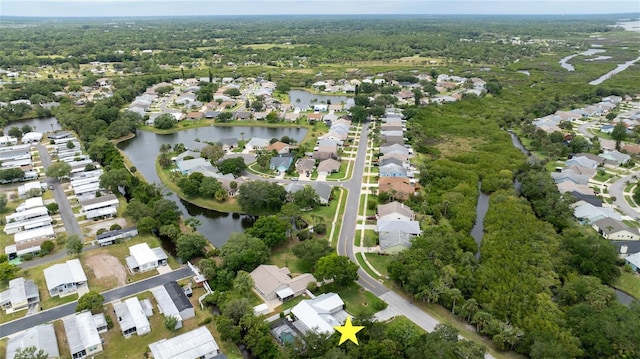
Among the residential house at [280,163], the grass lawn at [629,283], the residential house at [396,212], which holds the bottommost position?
the grass lawn at [629,283]

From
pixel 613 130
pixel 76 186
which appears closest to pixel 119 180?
pixel 76 186

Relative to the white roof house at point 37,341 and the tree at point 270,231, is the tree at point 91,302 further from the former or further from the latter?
the tree at point 270,231

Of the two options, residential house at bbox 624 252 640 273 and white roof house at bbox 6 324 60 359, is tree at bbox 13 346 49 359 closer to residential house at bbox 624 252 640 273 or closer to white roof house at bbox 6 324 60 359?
white roof house at bbox 6 324 60 359

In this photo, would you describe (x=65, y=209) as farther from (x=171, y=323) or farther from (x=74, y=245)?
(x=171, y=323)

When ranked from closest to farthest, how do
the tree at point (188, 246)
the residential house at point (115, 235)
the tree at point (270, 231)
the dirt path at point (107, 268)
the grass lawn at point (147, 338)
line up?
the grass lawn at point (147, 338), the dirt path at point (107, 268), the tree at point (188, 246), the tree at point (270, 231), the residential house at point (115, 235)

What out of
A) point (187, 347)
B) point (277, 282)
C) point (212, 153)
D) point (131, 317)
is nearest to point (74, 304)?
point (131, 317)

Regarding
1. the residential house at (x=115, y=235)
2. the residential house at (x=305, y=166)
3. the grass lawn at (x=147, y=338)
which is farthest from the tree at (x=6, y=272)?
the residential house at (x=305, y=166)
